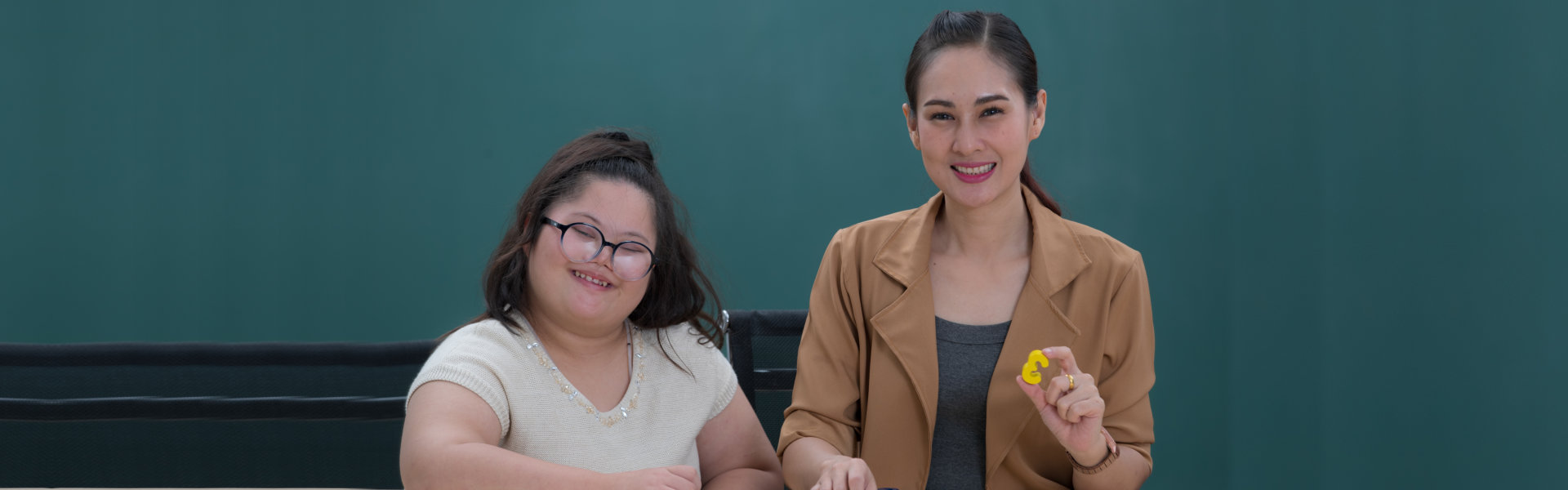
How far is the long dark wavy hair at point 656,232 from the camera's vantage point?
141 cm

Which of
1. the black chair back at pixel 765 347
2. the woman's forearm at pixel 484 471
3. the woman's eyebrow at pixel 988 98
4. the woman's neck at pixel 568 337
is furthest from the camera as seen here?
the black chair back at pixel 765 347

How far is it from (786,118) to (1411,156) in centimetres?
155

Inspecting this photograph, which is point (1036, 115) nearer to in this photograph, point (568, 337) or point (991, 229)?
point (991, 229)

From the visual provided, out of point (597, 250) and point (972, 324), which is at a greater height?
point (597, 250)

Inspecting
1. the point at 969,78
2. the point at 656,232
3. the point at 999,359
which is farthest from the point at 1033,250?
the point at 656,232

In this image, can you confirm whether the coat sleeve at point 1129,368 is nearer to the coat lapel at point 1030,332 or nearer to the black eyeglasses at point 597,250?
the coat lapel at point 1030,332

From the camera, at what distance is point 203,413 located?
1.92 metres

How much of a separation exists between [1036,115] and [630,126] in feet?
5.05

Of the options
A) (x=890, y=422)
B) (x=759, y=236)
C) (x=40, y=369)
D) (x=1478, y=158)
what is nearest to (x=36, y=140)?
(x=40, y=369)

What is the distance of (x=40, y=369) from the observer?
1.91 m

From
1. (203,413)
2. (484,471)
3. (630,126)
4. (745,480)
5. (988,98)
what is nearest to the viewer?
(484,471)

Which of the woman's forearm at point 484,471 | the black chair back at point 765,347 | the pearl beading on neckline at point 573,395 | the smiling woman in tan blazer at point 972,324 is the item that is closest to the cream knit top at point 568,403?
the pearl beading on neckline at point 573,395

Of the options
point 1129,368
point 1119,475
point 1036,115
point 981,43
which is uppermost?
point 981,43

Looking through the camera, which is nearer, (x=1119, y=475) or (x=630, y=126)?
(x=1119, y=475)
